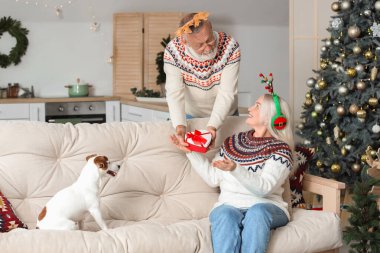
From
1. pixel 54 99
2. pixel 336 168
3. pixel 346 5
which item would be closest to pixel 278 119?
pixel 336 168

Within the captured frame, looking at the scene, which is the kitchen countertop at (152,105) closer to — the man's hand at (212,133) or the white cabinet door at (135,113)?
the white cabinet door at (135,113)

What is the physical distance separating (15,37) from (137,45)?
130 centimetres

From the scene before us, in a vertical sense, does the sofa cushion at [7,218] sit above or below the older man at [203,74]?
below

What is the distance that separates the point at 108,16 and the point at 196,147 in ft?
14.1

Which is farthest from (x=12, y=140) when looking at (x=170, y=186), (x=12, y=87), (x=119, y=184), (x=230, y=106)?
(x=12, y=87)

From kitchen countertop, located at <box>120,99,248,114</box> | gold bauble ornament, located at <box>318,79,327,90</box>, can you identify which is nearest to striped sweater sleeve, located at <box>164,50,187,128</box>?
kitchen countertop, located at <box>120,99,248,114</box>

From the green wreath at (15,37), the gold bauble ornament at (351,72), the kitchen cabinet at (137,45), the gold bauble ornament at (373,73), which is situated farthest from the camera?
the kitchen cabinet at (137,45)

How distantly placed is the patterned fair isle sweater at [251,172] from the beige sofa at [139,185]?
5.6 inches

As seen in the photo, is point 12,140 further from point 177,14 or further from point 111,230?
point 177,14

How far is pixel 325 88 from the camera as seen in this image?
4.77 meters

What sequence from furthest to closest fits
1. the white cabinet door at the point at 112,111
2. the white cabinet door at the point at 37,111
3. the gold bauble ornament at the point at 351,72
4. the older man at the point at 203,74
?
the white cabinet door at the point at 112,111, the white cabinet door at the point at 37,111, the gold bauble ornament at the point at 351,72, the older man at the point at 203,74

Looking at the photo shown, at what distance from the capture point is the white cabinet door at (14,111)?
251 inches

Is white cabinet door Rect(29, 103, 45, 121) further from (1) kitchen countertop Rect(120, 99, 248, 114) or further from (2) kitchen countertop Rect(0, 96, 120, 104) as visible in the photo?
(1) kitchen countertop Rect(120, 99, 248, 114)

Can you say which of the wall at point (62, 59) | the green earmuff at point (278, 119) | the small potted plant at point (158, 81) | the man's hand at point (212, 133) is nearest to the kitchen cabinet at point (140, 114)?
the small potted plant at point (158, 81)
